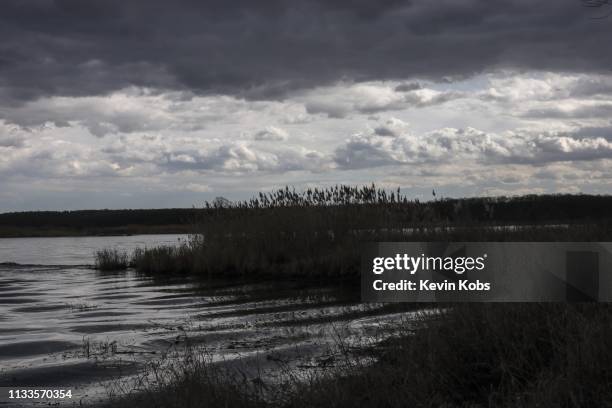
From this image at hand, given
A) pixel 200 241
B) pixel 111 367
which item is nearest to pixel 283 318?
pixel 111 367

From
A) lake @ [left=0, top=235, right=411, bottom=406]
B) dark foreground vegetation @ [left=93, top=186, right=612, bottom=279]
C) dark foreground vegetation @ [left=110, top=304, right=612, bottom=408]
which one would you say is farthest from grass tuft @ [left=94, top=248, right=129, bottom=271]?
dark foreground vegetation @ [left=110, top=304, right=612, bottom=408]

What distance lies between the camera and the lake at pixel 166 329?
744cm

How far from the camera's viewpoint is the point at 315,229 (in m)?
20.2

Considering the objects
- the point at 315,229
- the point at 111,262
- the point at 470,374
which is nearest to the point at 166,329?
the point at 470,374

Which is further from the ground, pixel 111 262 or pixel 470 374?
pixel 470 374

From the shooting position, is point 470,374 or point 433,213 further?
Answer: point 433,213

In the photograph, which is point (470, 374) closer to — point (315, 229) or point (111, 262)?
point (315, 229)

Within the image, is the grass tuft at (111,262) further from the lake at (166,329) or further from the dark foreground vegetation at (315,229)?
the lake at (166,329)

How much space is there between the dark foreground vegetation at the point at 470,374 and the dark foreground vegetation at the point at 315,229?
10.8 meters

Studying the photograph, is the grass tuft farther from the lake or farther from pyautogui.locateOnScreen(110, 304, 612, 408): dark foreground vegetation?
pyautogui.locateOnScreen(110, 304, 612, 408): dark foreground vegetation

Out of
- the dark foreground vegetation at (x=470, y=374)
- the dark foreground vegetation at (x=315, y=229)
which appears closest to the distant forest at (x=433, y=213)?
the dark foreground vegetation at (x=315, y=229)

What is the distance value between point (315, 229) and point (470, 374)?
47.8 ft

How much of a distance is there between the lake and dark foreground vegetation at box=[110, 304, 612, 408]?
3.25 feet

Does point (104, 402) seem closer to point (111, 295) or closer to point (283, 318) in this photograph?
point (283, 318)
